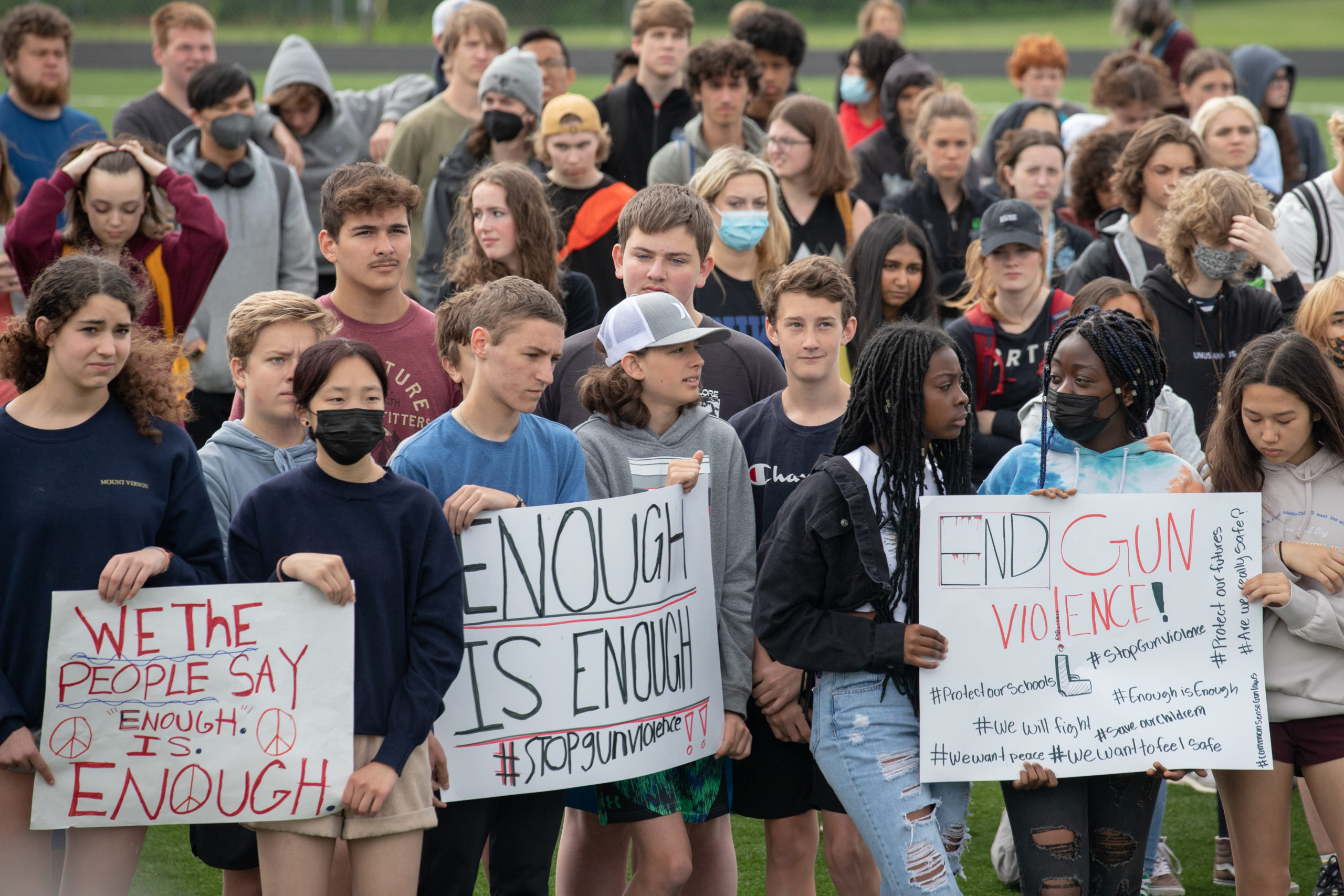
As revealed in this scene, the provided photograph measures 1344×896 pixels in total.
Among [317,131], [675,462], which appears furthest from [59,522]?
[317,131]

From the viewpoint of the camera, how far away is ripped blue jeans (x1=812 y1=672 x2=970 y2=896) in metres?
3.42

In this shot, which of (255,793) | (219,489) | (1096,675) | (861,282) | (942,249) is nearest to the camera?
(255,793)

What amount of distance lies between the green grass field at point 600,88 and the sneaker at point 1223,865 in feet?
68.7

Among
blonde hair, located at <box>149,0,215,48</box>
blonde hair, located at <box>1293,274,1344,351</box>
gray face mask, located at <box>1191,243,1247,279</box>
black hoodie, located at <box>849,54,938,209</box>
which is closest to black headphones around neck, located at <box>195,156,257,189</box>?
blonde hair, located at <box>149,0,215,48</box>

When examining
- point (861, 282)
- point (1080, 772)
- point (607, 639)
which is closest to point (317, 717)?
point (607, 639)

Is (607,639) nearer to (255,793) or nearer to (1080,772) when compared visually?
(255,793)

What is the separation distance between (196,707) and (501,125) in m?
4.35

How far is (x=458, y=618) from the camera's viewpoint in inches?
140

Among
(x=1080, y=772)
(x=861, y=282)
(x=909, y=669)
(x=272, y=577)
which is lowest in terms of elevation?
(x=1080, y=772)

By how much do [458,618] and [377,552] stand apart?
0.27m

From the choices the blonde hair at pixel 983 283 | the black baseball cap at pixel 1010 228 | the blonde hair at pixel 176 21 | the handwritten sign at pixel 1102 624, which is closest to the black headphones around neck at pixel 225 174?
the blonde hair at pixel 176 21

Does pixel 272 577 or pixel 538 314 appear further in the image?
pixel 538 314

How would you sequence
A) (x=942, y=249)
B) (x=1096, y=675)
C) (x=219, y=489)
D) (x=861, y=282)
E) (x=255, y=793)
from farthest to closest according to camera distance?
(x=942, y=249)
(x=861, y=282)
(x=219, y=489)
(x=1096, y=675)
(x=255, y=793)

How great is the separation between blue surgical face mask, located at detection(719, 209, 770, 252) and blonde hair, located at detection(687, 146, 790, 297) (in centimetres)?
7
